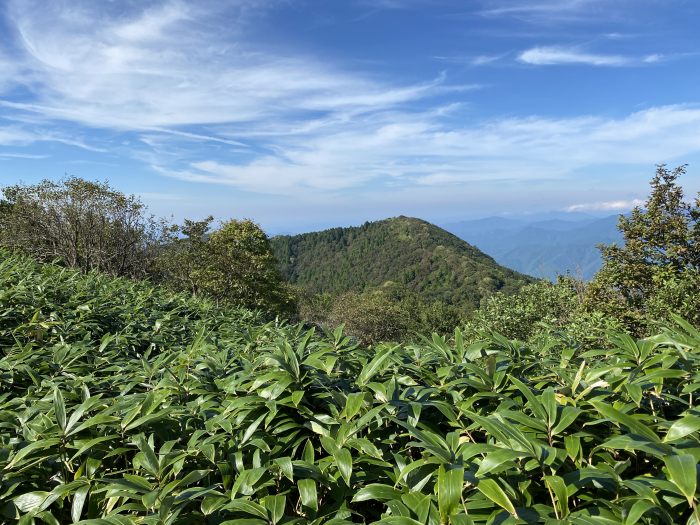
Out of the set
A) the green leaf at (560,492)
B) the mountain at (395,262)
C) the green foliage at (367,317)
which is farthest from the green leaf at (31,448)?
the mountain at (395,262)

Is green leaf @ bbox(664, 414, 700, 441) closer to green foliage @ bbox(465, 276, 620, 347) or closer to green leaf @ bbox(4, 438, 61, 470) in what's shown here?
green leaf @ bbox(4, 438, 61, 470)

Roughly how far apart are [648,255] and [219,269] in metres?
17.3

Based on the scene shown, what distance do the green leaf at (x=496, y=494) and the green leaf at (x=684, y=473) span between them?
0.35m

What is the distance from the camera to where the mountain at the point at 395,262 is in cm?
8581

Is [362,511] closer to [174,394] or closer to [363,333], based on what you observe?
[174,394]

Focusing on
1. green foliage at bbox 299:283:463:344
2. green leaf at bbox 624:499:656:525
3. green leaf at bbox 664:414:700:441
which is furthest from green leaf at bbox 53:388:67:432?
green foliage at bbox 299:283:463:344

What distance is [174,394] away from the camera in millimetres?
1972

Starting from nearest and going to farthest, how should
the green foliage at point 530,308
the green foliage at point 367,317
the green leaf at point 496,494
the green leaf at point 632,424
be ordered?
the green leaf at point 496,494
the green leaf at point 632,424
the green foliage at point 530,308
the green foliage at point 367,317

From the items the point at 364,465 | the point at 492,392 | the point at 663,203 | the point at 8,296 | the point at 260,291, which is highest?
the point at 663,203

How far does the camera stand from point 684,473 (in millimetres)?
993

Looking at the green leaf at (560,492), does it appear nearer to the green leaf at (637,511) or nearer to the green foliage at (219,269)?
the green leaf at (637,511)

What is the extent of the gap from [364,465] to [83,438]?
956 mm

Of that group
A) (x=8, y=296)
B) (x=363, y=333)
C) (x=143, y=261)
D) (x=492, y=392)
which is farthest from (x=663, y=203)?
(x=363, y=333)

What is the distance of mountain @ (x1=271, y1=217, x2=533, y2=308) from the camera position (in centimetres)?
8581
